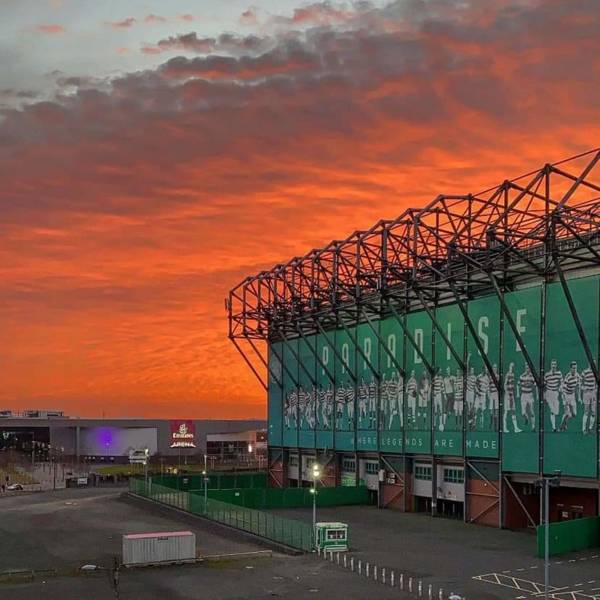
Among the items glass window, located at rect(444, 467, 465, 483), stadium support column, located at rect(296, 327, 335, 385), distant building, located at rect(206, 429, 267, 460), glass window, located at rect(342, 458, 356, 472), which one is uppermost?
stadium support column, located at rect(296, 327, 335, 385)

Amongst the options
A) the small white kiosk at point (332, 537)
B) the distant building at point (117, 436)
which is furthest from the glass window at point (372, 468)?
the distant building at point (117, 436)

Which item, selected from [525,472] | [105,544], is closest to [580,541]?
[525,472]

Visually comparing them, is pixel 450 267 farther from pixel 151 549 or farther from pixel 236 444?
pixel 236 444

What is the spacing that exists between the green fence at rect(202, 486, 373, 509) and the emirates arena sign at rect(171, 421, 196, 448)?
98385 millimetres

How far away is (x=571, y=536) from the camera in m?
52.8

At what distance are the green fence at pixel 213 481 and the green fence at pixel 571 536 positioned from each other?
56113mm

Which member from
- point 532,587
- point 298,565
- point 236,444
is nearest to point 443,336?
point 298,565

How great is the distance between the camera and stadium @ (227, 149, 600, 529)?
60594 millimetres

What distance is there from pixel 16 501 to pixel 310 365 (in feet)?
118

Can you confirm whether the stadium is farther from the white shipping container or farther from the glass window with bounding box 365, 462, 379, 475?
the white shipping container

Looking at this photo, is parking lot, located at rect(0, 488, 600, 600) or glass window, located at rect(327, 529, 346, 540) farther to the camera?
glass window, located at rect(327, 529, 346, 540)

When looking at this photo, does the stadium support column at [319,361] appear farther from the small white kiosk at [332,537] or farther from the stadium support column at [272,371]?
the small white kiosk at [332,537]

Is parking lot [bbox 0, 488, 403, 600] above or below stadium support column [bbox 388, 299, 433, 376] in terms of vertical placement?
below

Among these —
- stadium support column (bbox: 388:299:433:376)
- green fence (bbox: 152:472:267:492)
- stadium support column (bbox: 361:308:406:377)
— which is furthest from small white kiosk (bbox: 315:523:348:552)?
green fence (bbox: 152:472:267:492)
